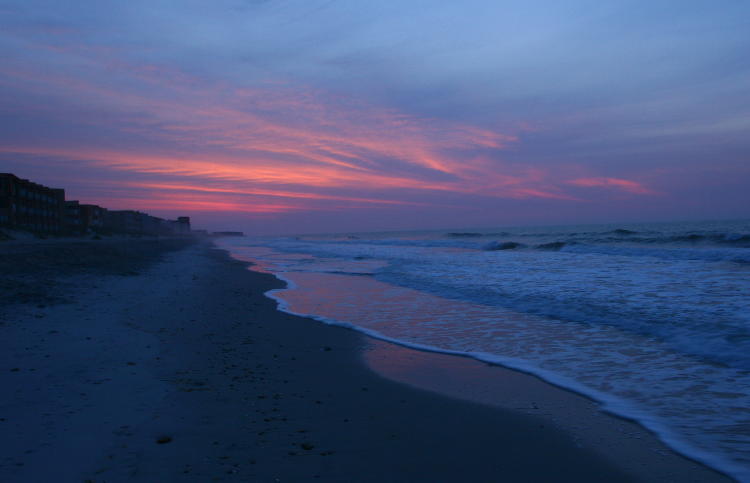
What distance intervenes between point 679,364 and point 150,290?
1205 centimetres

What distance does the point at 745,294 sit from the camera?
33.2 feet

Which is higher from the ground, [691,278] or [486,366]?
[691,278]

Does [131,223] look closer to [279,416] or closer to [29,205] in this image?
[29,205]

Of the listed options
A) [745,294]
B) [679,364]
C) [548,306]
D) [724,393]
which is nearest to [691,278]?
[745,294]

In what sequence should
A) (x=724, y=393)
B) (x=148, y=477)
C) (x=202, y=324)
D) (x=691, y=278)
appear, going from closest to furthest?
1. (x=148, y=477)
2. (x=724, y=393)
3. (x=202, y=324)
4. (x=691, y=278)

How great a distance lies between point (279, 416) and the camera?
3.92 metres

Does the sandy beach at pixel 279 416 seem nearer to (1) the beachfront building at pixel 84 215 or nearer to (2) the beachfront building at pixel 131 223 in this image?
(1) the beachfront building at pixel 84 215

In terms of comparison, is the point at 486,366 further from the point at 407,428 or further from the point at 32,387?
the point at 32,387

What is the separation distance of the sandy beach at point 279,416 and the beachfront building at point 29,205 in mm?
56982

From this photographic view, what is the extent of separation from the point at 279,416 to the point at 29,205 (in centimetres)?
7638

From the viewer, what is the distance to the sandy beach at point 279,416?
10.0ft

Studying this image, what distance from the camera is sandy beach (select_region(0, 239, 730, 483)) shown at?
120 inches

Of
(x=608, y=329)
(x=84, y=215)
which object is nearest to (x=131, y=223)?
(x=84, y=215)

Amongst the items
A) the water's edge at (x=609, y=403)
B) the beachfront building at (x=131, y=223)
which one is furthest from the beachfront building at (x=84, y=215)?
the water's edge at (x=609, y=403)
